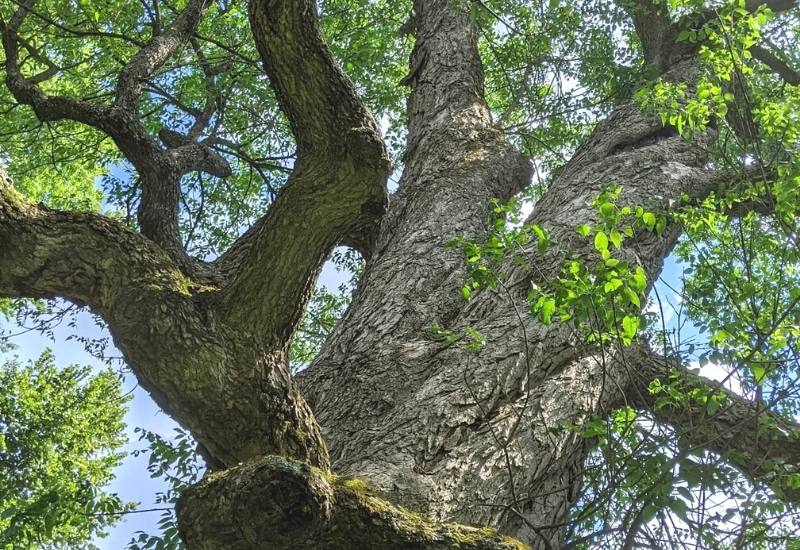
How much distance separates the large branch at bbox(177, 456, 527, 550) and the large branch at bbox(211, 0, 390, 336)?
749mm

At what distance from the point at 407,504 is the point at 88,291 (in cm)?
153

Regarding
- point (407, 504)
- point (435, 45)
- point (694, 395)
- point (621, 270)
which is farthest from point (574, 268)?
point (435, 45)

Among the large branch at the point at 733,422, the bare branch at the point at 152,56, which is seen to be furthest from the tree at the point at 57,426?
the large branch at the point at 733,422

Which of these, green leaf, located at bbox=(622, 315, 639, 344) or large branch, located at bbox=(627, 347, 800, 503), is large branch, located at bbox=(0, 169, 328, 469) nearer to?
green leaf, located at bbox=(622, 315, 639, 344)

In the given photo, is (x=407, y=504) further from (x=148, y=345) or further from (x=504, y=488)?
(x=148, y=345)

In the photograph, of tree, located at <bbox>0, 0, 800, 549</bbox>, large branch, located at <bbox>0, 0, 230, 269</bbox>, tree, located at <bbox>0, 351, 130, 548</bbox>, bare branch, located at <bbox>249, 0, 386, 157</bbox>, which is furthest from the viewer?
tree, located at <bbox>0, 351, 130, 548</bbox>

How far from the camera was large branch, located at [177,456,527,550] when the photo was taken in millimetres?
2338

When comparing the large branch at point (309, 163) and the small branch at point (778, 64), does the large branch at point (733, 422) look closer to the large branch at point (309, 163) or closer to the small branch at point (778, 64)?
the large branch at point (309, 163)

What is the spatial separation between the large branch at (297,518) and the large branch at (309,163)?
75 cm

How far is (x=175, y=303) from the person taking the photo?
2.84 meters

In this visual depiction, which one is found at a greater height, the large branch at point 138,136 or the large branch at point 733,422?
the large branch at point 138,136

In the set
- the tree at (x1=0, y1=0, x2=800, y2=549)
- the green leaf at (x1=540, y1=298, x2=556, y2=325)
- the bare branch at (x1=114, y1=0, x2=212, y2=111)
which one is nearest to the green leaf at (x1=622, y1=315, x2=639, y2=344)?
the tree at (x1=0, y1=0, x2=800, y2=549)

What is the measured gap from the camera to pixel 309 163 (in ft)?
10.3

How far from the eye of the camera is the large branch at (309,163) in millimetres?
3012
